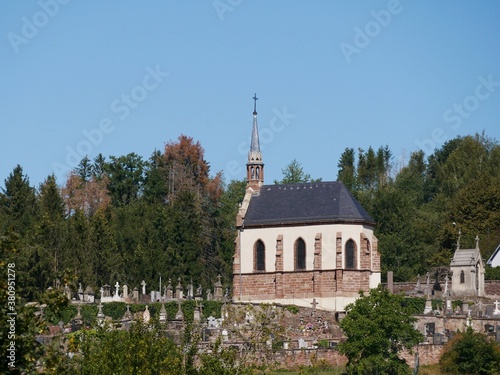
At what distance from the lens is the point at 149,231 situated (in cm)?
9050

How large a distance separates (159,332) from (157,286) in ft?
128

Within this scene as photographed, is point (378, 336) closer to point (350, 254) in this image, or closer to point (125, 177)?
point (350, 254)

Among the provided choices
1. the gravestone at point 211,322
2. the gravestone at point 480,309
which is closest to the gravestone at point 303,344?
the gravestone at point 211,322

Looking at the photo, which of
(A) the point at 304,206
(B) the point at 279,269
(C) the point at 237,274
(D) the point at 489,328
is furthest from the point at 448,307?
(C) the point at 237,274

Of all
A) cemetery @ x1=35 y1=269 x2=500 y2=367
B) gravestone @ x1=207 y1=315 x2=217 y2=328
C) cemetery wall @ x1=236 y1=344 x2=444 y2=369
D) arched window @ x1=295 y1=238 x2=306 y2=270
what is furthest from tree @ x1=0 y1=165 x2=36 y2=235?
cemetery wall @ x1=236 y1=344 x2=444 y2=369

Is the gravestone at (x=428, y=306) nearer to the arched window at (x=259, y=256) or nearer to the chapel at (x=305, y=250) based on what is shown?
the chapel at (x=305, y=250)

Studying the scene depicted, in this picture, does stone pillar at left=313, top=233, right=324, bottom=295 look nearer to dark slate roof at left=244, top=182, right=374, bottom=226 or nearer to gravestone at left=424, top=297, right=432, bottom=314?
dark slate roof at left=244, top=182, right=374, bottom=226

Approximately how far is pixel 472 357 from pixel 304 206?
1040 inches

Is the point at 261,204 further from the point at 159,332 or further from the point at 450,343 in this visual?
the point at 159,332

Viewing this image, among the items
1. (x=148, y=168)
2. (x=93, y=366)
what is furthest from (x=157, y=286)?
(x=93, y=366)

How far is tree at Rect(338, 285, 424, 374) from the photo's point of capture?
5269 centimetres

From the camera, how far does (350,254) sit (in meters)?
77.1

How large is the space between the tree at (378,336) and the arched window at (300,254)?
21.4 meters

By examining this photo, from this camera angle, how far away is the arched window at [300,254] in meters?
77.2
